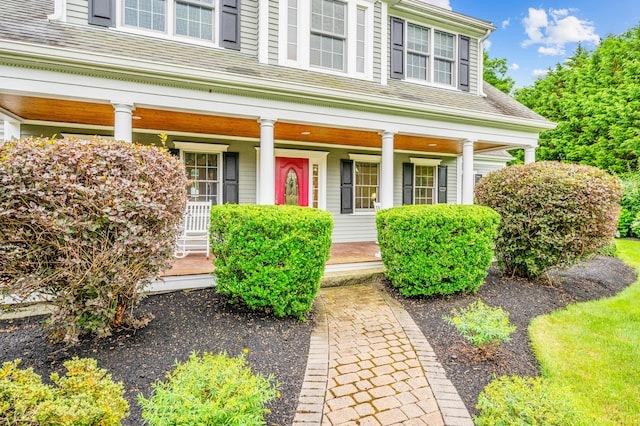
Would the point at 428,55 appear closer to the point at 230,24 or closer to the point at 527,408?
the point at 230,24

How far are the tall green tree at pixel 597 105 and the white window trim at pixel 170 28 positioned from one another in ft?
56.8

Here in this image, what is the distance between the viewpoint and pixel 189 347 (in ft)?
10.4

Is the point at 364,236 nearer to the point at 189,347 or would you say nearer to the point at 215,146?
the point at 215,146

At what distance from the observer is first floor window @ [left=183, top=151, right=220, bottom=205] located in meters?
7.33

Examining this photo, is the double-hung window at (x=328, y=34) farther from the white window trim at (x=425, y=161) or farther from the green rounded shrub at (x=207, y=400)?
the green rounded shrub at (x=207, y=400)

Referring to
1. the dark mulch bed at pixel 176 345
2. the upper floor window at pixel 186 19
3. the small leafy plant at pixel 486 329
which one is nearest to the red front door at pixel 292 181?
the upper floor window at pixel 186 19

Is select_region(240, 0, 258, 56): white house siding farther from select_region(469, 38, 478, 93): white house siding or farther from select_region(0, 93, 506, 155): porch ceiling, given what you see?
select_region(469, 38, 478, 93): white house siding

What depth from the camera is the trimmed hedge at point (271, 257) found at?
3695 mm

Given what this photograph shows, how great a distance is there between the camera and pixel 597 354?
343 cm

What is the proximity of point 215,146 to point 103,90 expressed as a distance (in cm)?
279

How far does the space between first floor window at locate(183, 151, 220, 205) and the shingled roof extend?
7.37 ft

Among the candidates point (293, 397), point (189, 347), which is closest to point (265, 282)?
point (189, 347)

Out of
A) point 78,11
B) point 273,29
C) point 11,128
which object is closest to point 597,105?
point 273,29

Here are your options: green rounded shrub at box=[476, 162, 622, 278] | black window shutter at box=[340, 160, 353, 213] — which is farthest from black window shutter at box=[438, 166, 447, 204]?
green rounded shrub at box=[476, 162, 622, 278]
